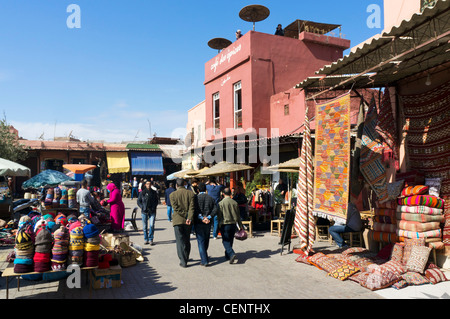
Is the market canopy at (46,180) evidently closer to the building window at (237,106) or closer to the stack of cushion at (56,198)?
the stack of cushion at (56,198)

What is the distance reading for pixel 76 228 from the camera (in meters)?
5.11

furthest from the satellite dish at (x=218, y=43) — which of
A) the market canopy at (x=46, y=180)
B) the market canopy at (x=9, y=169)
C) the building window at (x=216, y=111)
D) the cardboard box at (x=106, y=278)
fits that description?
the cardboard box at (x=106, y=278)

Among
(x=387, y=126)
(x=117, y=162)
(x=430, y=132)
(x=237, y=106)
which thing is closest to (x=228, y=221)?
(x=387, y=126)

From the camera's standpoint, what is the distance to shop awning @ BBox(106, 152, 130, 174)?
29906 mm

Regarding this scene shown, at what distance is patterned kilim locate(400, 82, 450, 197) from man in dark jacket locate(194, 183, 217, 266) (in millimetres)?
4414

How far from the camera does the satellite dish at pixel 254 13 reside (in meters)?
17.4

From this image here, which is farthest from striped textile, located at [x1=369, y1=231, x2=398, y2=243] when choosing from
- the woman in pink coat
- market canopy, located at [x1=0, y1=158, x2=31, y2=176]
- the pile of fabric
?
market canopy, located at [x1=0, y1=158, x2=31, y2=176]

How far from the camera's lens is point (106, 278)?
567 centimetres

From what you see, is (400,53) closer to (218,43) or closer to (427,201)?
(427,201)

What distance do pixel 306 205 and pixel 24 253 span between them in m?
5.31

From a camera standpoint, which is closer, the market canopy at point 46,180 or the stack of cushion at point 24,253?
the stack of cushion at point 24,253

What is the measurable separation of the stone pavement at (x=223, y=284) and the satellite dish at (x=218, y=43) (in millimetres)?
16075
